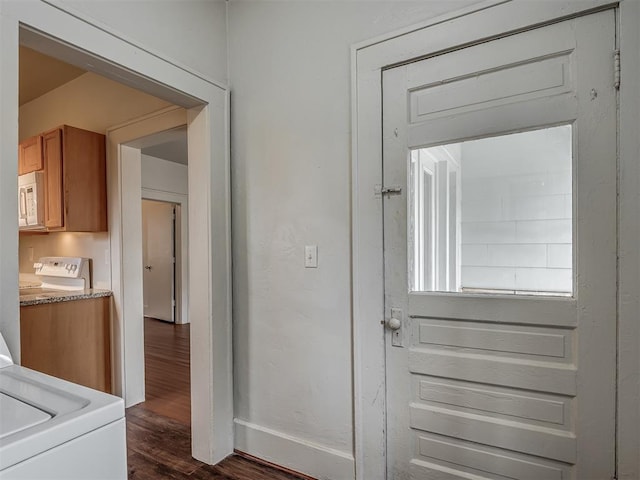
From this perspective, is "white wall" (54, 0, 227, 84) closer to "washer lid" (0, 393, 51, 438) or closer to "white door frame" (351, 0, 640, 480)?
"white door frame" (351, 0, 640, 480)

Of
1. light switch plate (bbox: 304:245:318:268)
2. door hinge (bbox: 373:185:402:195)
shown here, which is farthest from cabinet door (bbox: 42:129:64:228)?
door hinge (bbox: 373:185:402:195)

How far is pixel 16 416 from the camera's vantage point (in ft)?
2.40

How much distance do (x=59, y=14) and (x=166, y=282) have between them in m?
5.17

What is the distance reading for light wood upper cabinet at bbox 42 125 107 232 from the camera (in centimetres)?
272

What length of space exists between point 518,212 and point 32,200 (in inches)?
135

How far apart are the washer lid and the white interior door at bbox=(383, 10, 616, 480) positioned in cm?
130

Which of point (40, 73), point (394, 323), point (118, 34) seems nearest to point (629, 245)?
point (394, 323)

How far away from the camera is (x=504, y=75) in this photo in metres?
1.46

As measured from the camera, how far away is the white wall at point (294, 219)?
71.6 inches

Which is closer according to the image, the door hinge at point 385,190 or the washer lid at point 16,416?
the washer lid at point 16,416

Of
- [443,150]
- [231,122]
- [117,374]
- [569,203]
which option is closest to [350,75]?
[443,150]

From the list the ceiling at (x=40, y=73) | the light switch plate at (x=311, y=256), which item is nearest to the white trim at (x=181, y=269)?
the ceiling at (x=40, y=73)

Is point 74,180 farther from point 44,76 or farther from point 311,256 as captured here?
point 311,256

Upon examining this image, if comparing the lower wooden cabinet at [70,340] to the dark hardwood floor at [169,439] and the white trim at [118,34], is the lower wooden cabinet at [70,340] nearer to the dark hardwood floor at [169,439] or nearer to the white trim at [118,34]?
the dark hardwood floor at [169,439]
